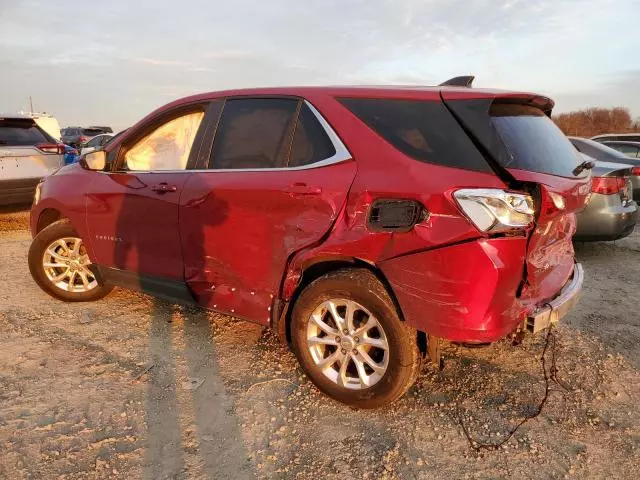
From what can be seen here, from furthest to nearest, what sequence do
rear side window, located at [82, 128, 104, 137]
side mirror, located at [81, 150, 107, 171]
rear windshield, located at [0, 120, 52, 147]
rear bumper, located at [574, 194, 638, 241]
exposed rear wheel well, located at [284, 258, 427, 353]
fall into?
1. rear side window, located at [82, 128, 104, 137]
2. rear windshield, located at [0, 120, 52, 147]
3. rear bumper, located at [574, 194, 638, 241]
4. side mirror, located at [81, 150, 107, 171]
5. exposed rear wheel well, located at [284, 258, 427, 353]

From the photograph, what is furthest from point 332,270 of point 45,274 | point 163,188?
point 45,274

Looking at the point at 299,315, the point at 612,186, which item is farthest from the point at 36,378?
the point at 612,186

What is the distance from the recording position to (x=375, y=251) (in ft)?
8.38

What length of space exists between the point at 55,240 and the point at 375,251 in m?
3.14

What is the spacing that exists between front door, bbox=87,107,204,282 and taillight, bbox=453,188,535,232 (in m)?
1.95

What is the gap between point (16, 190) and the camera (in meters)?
7.34

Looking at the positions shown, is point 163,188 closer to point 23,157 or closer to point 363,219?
point 363,219

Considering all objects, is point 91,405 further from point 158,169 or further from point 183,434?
point 158,169

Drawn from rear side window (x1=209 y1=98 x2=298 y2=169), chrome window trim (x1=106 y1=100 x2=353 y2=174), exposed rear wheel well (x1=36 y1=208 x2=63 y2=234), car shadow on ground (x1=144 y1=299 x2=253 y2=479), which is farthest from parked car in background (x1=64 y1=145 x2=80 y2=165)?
chrome window trim (x1=106 y1=100 x2=353 y2=174)

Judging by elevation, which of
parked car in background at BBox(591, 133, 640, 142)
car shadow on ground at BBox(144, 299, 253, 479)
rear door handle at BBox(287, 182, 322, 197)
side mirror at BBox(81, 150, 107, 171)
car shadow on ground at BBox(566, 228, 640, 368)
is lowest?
car shadow on ground at BBox(144, 299, 253, 479)

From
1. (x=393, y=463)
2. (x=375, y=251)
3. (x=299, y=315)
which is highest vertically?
(x=375, y=251)

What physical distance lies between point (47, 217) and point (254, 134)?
2.47 metres

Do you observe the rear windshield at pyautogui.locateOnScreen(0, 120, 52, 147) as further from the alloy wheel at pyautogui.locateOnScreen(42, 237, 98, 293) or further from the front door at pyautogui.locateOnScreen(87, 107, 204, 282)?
the front door at pyautogui.locateOnScreen(87, 107, 204, 282)

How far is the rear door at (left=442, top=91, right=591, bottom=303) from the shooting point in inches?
94.4
